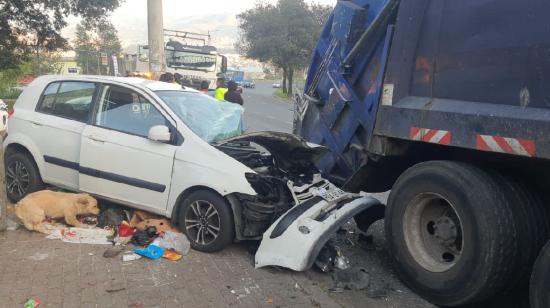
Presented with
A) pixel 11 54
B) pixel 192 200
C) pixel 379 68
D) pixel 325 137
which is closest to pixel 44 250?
pixel 192 200

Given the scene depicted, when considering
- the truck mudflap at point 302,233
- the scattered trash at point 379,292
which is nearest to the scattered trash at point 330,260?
the truck mudflap at point 302,233

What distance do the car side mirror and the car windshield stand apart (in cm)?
28

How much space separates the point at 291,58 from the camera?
40688 millimetres

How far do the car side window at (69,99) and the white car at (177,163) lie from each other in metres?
0.01

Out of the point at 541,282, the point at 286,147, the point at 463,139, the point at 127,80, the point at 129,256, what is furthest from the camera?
the point at 127,80

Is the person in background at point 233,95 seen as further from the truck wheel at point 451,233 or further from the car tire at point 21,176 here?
the truck wheel at point 451,233

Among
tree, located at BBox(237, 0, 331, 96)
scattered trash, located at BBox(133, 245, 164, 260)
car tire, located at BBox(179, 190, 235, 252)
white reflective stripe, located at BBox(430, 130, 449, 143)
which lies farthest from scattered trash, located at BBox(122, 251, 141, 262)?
tree, located at BBox(237, 0, 331, 96)

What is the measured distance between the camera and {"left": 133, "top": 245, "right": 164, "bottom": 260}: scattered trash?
4.58 metres

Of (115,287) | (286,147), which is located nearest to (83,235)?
(115,287)

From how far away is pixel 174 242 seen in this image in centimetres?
477

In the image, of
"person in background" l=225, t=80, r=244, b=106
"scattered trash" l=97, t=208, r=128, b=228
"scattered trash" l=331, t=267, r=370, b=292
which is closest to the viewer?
"scattered trash" l=331, t=267, r=370, b=292

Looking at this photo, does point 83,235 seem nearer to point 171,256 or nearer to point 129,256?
point 129,256

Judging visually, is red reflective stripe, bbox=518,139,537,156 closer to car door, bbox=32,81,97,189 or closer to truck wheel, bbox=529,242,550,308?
truck wheel, bbox=529,242,550,308

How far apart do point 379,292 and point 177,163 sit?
223 centimetres
